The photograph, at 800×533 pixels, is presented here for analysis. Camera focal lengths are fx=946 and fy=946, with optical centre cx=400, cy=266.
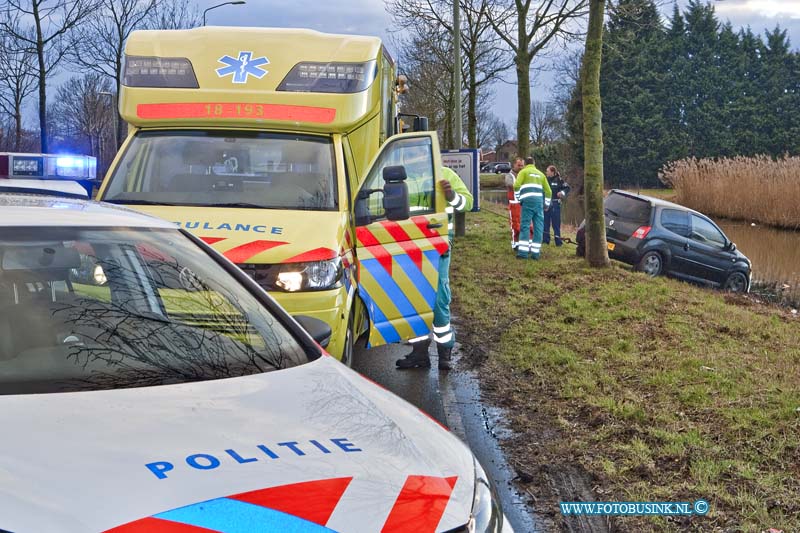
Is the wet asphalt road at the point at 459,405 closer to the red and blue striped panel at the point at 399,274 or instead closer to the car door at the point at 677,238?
the red and blue striped panel at the point at 399,274

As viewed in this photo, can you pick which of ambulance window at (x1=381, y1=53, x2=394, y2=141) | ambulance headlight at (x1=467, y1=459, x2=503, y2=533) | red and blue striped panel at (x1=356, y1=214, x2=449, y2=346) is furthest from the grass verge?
ambulance window at (x1=381, y1=53, x2=394, y2=141)

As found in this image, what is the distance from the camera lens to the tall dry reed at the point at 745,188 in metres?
28.5

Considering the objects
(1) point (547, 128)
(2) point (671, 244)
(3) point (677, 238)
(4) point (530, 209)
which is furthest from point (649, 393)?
(1) point (547, 128)

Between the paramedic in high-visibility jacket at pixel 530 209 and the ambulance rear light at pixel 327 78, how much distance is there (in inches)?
365

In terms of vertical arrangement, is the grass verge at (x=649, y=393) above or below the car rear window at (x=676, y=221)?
below

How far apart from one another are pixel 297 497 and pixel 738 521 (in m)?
2.90

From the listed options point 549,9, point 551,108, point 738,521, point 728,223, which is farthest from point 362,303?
point 551,108

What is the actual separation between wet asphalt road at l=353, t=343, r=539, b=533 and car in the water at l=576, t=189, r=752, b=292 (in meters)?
8.83

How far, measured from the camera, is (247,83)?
756 cm

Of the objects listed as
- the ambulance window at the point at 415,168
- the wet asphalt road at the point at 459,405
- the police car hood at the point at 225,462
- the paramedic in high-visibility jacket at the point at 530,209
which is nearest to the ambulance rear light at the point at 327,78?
the ambulance window at the point at 415,168

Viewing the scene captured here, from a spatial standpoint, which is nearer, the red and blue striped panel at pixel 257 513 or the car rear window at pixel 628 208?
the red and blue striped panel at pixel 257 513

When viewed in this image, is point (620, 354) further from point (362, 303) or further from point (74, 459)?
point (74, 459)

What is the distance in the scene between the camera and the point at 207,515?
205cm

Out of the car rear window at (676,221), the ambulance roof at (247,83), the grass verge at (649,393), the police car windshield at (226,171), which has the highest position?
the ambulance roof at (247,83)
